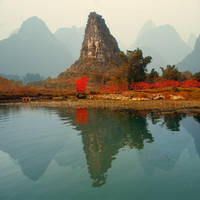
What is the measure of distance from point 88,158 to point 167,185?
4.00 metres

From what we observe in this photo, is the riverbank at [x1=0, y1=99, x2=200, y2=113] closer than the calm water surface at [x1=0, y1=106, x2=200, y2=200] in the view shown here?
No

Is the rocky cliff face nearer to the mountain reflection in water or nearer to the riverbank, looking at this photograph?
the riverbank

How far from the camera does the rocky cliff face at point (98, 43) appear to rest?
14038 centimetres

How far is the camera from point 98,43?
5591 inches

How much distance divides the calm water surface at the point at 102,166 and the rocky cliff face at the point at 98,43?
128550 mm

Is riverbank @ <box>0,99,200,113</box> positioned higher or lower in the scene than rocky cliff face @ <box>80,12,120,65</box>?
lower

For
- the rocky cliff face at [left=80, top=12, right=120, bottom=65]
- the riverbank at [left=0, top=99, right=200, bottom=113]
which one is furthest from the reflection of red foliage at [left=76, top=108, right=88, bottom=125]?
the rocky cliff face at [left=80, top=12, right=120, bottom=65]

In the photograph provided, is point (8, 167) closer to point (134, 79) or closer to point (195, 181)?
point (195, 181)

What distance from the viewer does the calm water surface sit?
18.8 ft

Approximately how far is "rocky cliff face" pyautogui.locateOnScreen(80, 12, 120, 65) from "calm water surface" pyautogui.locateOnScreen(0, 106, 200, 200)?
128550 mm

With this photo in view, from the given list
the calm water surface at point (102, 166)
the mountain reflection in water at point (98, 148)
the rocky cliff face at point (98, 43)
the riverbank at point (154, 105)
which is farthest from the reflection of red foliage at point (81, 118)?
the rocky cliff face at point (98, 43)

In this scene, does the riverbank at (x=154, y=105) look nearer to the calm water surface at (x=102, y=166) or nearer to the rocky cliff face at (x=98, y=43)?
the calm water surface at (x=102, y=166)

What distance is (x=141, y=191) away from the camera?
18.8 feet

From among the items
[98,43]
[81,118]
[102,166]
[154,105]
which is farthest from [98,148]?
[98,43]
